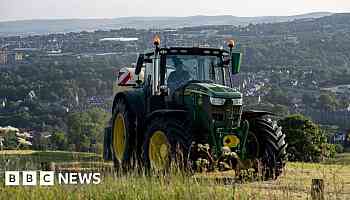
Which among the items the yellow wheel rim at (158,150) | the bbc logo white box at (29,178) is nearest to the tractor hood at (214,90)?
the yellow wheel rim at (158,150)

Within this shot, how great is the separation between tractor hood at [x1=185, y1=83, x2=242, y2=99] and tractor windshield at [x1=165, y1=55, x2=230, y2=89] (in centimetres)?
41

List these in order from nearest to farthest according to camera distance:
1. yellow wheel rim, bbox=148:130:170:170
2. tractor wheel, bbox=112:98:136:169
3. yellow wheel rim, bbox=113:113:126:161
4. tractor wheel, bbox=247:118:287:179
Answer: yellow wheel rim, bbox=148:130:170:170, tractor wheel, bbox=247:118:287:179, tractor wheel, bbox=112:98:136:169, yellow wheel rim, bbox=113:113:126:161

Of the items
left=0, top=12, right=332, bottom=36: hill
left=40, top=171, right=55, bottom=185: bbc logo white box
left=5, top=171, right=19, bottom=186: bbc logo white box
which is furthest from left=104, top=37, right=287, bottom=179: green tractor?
left=0, top=12, right=332, bottom=36: hill

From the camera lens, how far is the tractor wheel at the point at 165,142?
10.7 metres

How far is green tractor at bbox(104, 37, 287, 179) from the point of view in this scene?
36.5 ft

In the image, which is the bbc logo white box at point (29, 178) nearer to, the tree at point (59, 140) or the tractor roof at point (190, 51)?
the tractor roof at point (190, 51)

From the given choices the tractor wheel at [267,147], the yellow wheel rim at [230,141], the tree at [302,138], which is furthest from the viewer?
the tree at [302,138]

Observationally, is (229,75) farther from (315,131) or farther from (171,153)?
(315,131)

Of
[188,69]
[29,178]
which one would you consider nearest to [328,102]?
[188,69]

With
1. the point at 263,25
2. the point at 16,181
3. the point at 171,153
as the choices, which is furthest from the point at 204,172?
the point at 263,25

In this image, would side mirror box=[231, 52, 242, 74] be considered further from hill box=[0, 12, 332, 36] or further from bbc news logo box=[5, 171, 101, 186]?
hill box=[0, 12, 332, 36]

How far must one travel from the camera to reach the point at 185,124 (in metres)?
11.2

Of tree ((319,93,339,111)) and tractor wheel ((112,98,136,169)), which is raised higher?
tractor wheel ((112,98,136,169))

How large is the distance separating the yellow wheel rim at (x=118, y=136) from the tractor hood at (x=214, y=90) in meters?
2.18
